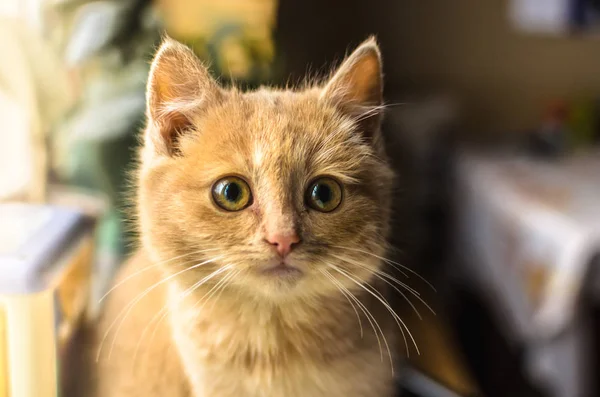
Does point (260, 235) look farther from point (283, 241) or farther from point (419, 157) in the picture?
point (419, 157)

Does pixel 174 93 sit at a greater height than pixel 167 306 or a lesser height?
greater

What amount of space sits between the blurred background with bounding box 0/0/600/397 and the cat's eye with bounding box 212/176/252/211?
10 centimetres

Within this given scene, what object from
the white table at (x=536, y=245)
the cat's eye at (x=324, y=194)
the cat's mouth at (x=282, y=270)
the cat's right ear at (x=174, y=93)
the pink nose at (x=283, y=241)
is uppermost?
the cat's right ear at (x=174, y=93)

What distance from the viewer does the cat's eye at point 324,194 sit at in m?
0.44

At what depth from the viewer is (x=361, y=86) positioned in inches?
17.6

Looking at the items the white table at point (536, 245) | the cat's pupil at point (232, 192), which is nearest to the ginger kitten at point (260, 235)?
the cat's pupil at point (232, 192)

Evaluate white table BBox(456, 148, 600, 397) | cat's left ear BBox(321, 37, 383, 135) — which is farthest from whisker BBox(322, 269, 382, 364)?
white table BBox(456, 148, 600, 397)

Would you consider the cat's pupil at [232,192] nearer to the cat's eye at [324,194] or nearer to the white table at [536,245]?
the cat's eye at [324,194]

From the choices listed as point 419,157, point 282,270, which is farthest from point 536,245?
point 282,270

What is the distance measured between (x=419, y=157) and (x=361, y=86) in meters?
1.39

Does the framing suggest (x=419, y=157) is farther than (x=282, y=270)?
Yes

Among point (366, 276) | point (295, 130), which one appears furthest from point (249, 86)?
point (366, 276)

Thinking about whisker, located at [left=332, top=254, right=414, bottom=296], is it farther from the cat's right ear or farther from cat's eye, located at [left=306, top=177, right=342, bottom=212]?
the cat's right ear

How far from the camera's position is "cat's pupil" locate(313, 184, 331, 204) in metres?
0.44
